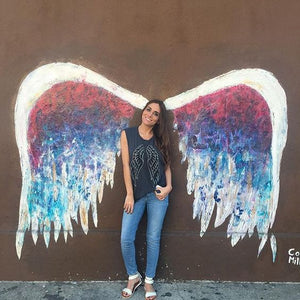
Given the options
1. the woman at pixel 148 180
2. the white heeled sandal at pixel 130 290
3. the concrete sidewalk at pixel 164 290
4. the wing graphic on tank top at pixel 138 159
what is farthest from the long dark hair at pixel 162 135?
the concrete sidewalk at pixel 164 290

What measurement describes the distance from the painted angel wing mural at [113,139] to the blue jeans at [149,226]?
406 millimetres

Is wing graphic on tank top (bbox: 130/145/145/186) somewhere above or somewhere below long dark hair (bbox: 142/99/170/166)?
below

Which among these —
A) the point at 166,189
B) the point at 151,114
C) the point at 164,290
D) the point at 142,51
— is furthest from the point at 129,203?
the point at 142,51

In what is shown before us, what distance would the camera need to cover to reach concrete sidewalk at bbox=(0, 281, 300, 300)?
3168 mm

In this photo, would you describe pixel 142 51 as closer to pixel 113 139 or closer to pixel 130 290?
pixel 113 139

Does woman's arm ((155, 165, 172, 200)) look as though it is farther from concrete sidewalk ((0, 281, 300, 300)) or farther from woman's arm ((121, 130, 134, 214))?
concrete sidewalk ((0, 281, 300, 300))

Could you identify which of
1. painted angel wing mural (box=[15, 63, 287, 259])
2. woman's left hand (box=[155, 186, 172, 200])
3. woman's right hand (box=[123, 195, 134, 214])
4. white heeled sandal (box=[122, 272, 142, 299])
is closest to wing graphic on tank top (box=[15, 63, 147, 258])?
painted angel wing mural (box=[15, 63, 287, 259])

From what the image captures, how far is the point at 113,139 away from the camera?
3.25m

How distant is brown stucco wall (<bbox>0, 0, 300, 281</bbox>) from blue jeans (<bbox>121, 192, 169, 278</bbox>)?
0.28 meters

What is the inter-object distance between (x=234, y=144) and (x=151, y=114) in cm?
86

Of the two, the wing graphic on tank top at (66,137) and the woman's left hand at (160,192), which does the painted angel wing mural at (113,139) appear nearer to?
the wing graphic on tank top at (66,137)

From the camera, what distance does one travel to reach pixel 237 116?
10.7 ft

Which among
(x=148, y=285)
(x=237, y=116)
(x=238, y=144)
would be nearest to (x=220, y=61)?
(x=237, y=116)

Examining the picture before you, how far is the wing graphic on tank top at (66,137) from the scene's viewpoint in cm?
322
